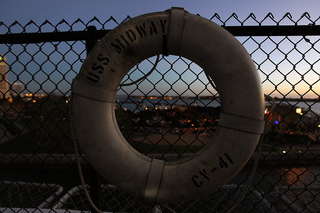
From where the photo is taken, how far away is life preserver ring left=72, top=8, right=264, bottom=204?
0.83 meters

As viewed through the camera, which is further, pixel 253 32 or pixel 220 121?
pixel 253 32

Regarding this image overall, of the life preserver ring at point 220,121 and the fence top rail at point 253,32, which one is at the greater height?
the fence top rail at point 253,32

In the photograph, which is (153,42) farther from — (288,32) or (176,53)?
(288,32)

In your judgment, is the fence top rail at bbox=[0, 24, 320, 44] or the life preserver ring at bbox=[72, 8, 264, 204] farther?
the fence top rail at bbox=[0, 24, 320, 44]

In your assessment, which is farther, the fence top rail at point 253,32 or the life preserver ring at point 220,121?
the fence top rail at point 253,32

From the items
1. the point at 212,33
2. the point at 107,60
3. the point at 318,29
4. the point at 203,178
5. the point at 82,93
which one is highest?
the point at 318,29

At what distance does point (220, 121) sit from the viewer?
856 mm

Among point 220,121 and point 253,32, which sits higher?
point 253,32

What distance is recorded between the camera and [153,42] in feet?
2.84

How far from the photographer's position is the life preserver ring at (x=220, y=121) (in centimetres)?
83

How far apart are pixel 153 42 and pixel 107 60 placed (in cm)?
24

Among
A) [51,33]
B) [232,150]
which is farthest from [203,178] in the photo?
[51,33]

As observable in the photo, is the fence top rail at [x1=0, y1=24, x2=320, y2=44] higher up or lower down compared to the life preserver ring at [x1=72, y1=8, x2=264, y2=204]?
higher up

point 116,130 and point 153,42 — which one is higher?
point 153,42
